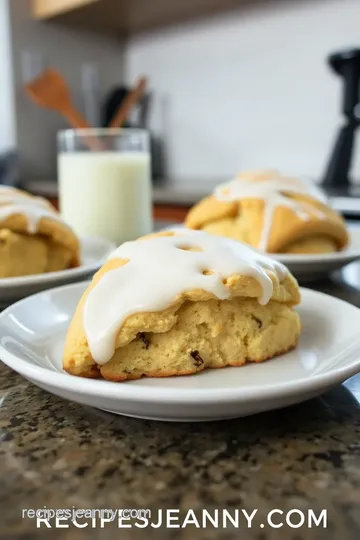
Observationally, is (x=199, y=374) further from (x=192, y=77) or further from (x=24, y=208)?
(x=192, y=77)

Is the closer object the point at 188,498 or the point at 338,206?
the point at 188,498

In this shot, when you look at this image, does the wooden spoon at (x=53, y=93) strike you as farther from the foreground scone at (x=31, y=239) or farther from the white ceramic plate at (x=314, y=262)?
the white ceramic plate at (x=314, y=262)

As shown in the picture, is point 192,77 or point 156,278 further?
point 192,77

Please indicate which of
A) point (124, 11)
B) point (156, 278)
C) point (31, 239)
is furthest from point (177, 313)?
point (124, 11)

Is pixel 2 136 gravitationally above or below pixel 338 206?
above

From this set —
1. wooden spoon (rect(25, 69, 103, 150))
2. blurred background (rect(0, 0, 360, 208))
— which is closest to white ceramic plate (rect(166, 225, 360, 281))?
wooden spoon (rect(25, 69, 103, 150))

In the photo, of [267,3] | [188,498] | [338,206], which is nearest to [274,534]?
[188,498]

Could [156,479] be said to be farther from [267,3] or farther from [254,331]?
[267,3]

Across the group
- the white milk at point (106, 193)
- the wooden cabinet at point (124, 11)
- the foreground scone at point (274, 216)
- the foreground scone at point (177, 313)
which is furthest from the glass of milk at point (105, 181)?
the wooden cabinet at point (124, 11)
